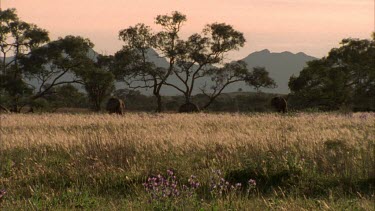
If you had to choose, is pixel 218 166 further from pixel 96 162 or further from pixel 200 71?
pixel 200 71

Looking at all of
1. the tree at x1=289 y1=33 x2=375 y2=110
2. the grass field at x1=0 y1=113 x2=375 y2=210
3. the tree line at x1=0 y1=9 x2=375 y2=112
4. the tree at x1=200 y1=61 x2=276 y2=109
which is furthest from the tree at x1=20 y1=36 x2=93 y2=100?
the grass field at x1=0 y1=113 x2=375 y2=210

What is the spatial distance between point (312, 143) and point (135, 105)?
198 feet

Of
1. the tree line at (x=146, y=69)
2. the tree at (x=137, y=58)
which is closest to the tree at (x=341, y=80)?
the tree line at (x=146, y=69)

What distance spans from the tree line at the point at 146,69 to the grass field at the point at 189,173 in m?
27.9

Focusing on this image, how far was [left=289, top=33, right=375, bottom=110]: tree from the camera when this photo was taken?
38.4 meters

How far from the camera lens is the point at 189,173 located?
270 inches

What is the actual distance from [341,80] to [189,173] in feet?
114

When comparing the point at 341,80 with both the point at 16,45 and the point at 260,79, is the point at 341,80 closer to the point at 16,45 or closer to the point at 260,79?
the point at 260,79

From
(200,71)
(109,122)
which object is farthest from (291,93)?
(109,122)

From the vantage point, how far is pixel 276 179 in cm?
674

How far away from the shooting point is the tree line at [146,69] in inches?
1425

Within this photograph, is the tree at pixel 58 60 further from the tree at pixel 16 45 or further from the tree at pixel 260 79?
the tree at pixel 260 79

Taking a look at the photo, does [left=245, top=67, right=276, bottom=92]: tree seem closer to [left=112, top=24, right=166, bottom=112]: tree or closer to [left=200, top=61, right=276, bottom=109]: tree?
[left=200, top=61, right=276, bottom=109]: tree

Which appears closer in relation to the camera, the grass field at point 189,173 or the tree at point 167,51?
the grass field at point 189,173
